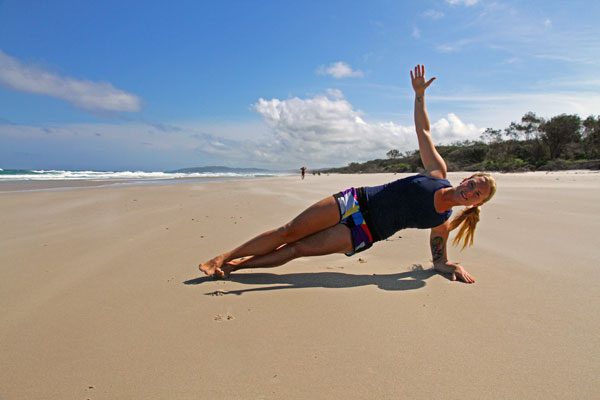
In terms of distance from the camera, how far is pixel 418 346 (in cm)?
171

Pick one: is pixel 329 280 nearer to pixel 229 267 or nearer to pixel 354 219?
pixel 354 219

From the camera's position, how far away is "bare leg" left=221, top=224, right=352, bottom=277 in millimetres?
2809

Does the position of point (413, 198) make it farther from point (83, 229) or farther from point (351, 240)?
point (83, 229)

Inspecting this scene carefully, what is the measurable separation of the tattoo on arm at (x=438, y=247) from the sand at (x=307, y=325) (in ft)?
0.56

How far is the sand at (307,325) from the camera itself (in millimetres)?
1445

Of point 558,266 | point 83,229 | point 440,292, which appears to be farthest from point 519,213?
point 83,229

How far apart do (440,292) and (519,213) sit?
3.99 m

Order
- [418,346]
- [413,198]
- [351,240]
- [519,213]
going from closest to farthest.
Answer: [418,346] < [413,198] < [351,240] < [519,213]

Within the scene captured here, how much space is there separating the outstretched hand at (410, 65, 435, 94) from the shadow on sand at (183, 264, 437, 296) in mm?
1778

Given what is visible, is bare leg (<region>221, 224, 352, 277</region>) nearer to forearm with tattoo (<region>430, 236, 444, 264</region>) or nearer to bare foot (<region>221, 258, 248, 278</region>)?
bare foot (<region>221, 258, 248, 278</region>)

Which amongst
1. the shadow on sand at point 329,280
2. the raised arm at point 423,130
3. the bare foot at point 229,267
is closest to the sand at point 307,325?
the shadow on sand at point 329,280

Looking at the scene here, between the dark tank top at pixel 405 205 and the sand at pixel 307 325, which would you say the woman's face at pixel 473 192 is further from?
the sand at pixel 307 325

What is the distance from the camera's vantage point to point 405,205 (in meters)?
2.63

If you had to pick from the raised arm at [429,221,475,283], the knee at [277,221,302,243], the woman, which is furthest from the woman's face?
the knee at [277,221,302,243]
